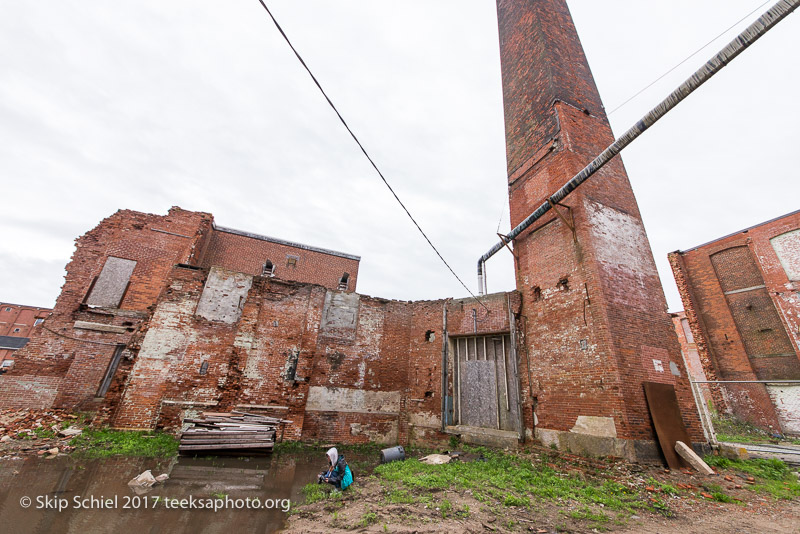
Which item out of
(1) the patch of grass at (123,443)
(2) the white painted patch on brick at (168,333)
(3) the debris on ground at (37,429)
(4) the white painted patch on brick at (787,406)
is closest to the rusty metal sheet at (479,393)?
(1) the patch of grass at (123,443)

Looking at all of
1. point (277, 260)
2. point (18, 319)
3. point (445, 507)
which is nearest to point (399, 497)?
point (445, 507)

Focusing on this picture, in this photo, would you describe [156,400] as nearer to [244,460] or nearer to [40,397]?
[244,460]

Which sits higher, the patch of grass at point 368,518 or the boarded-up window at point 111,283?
the boarded-up window at point 111,283

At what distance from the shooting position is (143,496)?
4625mm

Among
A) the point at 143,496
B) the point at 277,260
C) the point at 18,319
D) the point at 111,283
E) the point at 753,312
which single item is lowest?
the point at 143,496

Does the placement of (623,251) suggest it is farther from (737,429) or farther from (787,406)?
(787,406)

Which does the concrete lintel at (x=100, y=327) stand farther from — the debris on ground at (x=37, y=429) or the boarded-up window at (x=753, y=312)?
the boarded-up window at (x=753, y=312)

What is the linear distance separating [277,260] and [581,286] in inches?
687

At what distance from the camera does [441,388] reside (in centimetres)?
979

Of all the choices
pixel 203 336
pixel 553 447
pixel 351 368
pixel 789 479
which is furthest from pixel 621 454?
pixel 203 336

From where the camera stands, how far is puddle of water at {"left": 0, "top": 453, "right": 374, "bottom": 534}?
12.4 feet

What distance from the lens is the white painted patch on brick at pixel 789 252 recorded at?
1446 centimetres

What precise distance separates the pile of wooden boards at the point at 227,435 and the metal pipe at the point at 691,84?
8870 millimetres

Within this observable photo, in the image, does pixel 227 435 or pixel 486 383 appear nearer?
pixel 227 435
